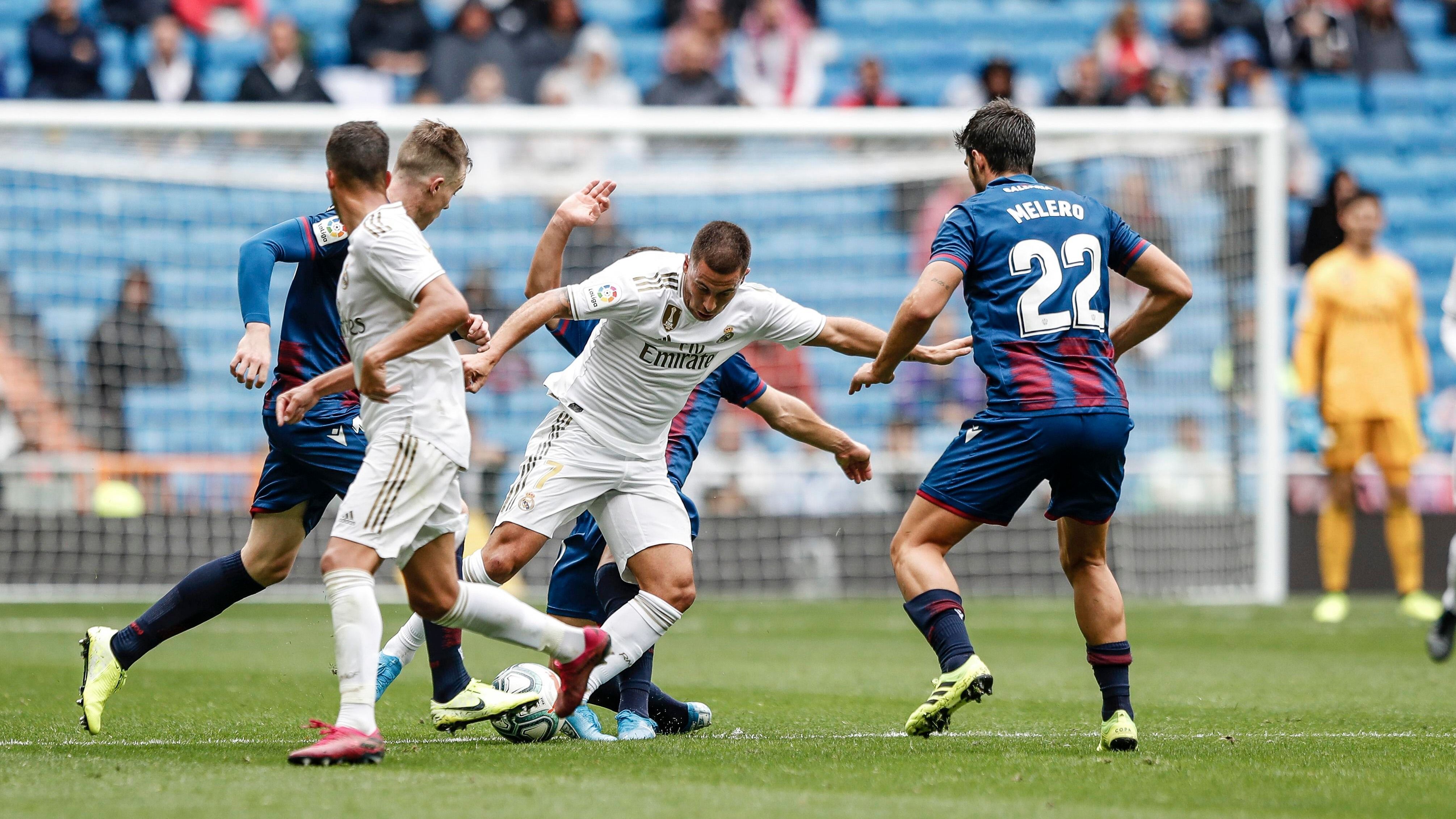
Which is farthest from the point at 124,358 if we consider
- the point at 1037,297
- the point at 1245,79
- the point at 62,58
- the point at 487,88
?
the point at 1245,79

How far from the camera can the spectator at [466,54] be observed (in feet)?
54.1

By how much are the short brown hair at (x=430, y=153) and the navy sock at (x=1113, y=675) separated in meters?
2.60

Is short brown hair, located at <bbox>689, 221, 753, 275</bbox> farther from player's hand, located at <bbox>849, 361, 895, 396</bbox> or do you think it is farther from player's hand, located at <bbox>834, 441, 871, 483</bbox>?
player's hand, located at <bbox>834, 441, 871, 483</bbox>

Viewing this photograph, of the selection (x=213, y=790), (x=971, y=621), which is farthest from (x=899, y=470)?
(x=213, y=790)

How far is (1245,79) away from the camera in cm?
1761

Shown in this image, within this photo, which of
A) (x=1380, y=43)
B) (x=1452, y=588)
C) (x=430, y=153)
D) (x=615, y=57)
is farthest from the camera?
(x=1380, y=43)

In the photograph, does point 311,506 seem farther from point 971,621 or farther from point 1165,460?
point 1165,460

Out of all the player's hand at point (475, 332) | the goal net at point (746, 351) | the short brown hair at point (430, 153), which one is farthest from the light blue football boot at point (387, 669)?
the goal net at point (746, 351)

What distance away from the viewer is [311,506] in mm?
5996

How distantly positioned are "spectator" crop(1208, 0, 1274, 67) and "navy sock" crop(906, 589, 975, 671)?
1436 cm

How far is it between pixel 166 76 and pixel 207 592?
11.1 metres

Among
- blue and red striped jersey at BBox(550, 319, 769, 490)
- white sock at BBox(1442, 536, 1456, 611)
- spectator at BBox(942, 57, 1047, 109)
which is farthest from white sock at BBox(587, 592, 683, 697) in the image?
spectator at BBox(942, 57, 1047, 109)

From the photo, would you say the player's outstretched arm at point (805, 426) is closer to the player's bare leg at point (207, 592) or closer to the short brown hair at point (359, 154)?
the player's bare leg at point (207, 592)

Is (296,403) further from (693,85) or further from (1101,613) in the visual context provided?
(693,85)
